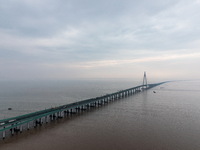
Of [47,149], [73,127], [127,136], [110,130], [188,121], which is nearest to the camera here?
[47,149]

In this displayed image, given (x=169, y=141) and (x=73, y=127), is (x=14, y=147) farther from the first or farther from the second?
(x=169, y=141)

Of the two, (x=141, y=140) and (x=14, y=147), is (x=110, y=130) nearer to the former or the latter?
(x=141, y=140)

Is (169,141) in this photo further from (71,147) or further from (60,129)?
(60,129)

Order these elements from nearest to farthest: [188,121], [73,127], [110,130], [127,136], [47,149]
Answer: [47,149] → [127,136] → [110,130] → [73,127] → [188,121]

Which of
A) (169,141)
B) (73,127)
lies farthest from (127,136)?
(73,127)

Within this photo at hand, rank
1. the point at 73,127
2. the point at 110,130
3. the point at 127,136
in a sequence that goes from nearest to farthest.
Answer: the point at 127,136 → the point at 110,130 → the point at 73,127

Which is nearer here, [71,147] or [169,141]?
[71,147]

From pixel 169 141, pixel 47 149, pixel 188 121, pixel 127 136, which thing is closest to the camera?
pixel 47 149

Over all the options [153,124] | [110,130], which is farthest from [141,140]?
[153,124]

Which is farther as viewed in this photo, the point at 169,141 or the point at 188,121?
the point at 188,121
